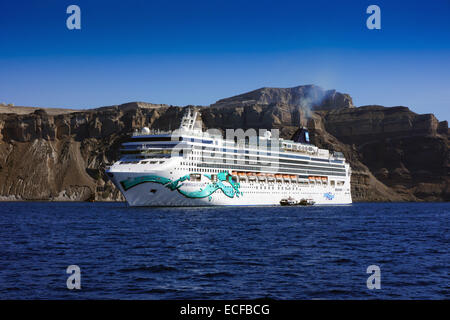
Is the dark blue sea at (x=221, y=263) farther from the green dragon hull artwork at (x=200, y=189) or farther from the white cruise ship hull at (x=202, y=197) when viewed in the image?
the white cruise ship hull at (x=202, y=197)

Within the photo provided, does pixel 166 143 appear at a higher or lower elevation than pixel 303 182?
higher

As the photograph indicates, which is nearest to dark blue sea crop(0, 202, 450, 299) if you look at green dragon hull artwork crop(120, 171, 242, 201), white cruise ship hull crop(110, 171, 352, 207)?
green dragon hull artwork crop(120, 171, 242, 201)

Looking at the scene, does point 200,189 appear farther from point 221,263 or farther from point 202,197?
point 221,263

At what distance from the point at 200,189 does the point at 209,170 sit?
4730 millimetres

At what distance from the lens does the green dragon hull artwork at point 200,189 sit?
63188mm

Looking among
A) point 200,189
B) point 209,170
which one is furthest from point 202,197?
point 209,170

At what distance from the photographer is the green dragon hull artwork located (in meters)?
63.2

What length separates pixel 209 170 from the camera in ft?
234

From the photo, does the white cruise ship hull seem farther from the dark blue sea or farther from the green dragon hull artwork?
the dark blue sea

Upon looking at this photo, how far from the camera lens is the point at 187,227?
129 feet
